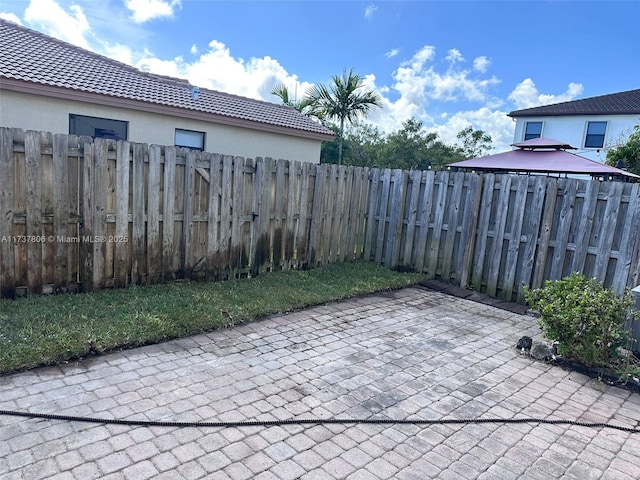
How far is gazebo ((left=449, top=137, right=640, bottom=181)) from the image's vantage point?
7.61m

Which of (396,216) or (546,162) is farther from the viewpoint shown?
(546,162)

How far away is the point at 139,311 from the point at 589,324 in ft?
14.7

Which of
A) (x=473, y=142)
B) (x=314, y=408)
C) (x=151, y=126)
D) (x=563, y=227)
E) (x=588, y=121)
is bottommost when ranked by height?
(x=314, y=408)

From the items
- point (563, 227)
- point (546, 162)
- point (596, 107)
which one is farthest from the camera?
point (596, 107)

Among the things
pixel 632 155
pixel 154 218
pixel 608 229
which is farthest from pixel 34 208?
pixel 632 155

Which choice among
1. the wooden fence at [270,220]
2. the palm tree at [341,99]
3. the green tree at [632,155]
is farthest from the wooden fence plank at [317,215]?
the palm tree at [341,99]

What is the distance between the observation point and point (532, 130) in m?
24.1

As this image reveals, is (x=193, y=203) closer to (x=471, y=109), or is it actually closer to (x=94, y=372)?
(x=94, y=372)

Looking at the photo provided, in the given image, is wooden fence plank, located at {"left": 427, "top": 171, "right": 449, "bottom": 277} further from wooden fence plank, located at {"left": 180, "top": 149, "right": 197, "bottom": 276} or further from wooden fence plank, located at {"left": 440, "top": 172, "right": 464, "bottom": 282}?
wooden fence plank, located at {"left": 180, "top": 149, "right": 197, "bottom": 276}

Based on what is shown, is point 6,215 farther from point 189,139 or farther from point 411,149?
point 411,149

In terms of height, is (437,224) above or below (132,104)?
below

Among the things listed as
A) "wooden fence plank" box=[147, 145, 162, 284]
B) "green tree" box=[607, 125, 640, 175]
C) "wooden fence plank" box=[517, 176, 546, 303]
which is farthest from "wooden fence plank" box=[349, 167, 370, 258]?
"green tree" box=[607, 125, 640, 175]

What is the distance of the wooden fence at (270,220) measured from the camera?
4574mm

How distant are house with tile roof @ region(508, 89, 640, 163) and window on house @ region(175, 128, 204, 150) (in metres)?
17.9
